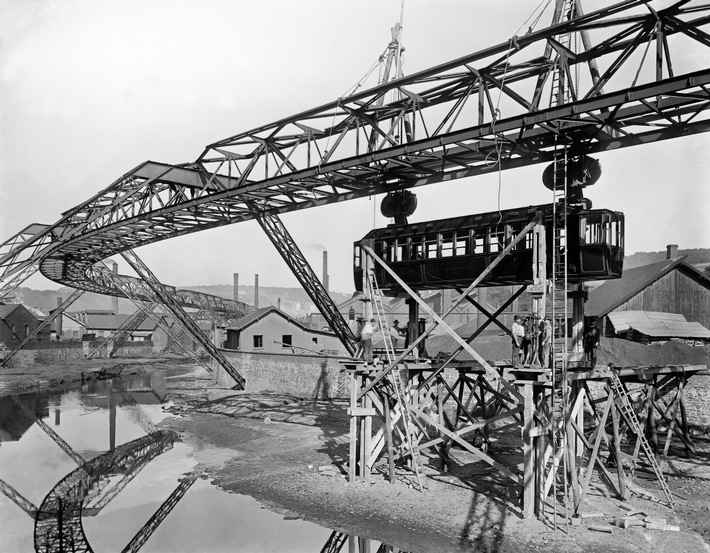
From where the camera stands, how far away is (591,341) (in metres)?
13.3

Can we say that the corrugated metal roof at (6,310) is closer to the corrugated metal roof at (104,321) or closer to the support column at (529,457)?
the corrugated metal roof at (104,321)

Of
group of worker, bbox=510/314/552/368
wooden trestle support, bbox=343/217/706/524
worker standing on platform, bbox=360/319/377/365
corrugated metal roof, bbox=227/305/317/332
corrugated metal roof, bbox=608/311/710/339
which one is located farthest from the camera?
corrugated metal roof, bbox=227/305/317/332

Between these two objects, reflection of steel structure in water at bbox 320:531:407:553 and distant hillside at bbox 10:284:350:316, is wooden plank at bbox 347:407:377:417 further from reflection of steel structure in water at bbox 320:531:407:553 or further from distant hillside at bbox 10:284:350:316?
distant hillside at bbox 10:284:350:316

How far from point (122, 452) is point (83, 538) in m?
7.12

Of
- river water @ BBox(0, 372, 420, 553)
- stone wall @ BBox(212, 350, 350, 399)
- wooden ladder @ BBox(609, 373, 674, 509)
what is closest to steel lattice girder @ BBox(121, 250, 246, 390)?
stone wall @ BBox(212, 350, 350, 399)

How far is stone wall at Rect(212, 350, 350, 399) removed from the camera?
1104 inches

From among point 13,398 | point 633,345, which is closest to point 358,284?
point 633,345

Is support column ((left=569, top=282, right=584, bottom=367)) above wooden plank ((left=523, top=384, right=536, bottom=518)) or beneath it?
above

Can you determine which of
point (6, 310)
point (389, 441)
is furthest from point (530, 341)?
point (6, 310)

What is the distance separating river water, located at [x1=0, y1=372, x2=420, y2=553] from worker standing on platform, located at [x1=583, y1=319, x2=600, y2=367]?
6.40 metres

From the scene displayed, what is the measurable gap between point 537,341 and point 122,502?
9.91 m

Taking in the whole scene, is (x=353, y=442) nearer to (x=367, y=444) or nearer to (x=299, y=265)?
(x=367, y=444)

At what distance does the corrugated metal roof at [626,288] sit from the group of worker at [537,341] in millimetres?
9202

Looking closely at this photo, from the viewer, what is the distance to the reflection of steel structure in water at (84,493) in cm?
1125
